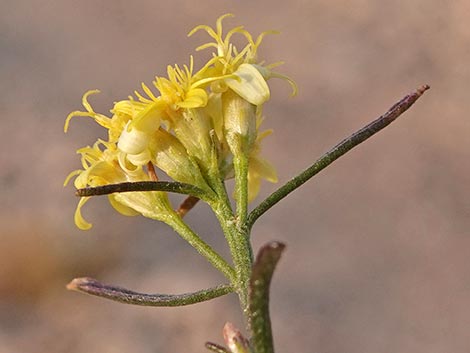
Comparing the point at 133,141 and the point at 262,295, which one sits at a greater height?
the point at 133,141

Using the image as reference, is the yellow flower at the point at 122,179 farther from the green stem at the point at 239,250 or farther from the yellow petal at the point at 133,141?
the green stem at the point at 239,250

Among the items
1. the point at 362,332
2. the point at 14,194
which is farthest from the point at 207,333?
the point at 14,194

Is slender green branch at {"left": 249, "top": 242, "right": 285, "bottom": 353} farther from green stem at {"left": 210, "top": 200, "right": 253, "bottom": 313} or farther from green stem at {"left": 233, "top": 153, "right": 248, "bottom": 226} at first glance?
green stem at {"left": 233, "top": 153, "right": 248, "bottom": 226}

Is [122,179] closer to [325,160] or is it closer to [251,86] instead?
[251,86]

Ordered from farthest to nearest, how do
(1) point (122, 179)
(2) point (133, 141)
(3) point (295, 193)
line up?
(3) point (295, 193), (1) point (122, 179), (2) point (133, 141)

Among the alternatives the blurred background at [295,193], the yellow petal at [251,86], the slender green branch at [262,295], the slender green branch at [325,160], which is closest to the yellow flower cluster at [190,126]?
the yellow petal at [251,86]

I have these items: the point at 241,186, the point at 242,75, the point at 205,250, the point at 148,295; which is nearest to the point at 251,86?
the point at 242,75
